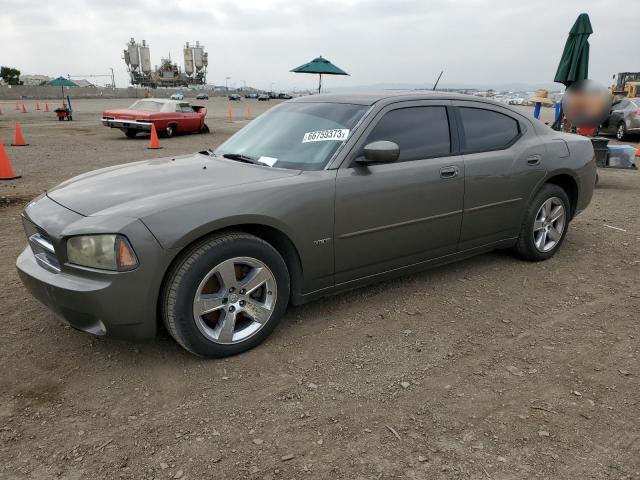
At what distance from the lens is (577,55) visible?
10.1 meters

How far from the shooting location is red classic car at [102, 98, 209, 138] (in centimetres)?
1561

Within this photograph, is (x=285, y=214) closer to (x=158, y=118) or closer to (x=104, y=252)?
(x=104, y=252)

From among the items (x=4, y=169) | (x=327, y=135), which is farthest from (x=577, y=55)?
(x=4, y=169)

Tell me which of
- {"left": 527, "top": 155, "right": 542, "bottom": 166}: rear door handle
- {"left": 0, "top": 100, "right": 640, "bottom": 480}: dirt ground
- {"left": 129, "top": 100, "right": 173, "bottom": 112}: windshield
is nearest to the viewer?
{"left": 0, "top": 100, "right": 640, "bottom": 480}: dirt ground

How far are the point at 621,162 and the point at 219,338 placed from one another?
8751 mm

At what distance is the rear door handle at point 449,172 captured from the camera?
3.63 metres

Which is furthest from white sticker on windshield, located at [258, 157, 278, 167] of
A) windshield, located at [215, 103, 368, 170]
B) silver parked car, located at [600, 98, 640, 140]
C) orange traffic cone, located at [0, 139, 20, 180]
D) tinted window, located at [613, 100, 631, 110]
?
tinted window, located at [613, 100, 631, 110]

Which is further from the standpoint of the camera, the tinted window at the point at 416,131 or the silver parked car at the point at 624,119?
the silver parked car at the point at 624,119

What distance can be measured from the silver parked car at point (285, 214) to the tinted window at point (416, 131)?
1 centimetres

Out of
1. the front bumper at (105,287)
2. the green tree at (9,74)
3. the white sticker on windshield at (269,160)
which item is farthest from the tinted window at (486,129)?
the green tree at (9,74)

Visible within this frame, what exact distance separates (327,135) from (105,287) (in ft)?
5.77

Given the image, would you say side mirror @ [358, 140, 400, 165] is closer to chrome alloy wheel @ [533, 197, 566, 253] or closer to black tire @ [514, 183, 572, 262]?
black tire @ [514, 183, 572, 262]

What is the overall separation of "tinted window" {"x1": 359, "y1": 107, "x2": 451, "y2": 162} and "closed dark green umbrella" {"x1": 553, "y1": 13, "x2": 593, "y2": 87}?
26.8 feet

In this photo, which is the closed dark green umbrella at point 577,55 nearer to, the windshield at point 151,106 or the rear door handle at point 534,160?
the rear door handle at point 534,160
